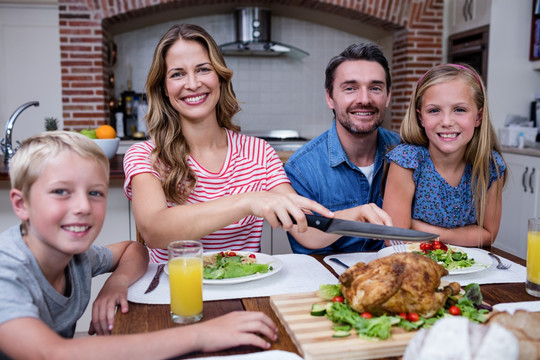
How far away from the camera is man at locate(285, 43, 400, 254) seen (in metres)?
1.97

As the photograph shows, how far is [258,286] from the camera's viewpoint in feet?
4.03

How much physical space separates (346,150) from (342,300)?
108 cm

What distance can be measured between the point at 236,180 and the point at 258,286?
640 mm

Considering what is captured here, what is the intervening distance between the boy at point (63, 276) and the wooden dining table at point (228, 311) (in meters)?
0.02

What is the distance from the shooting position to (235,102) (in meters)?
1.89

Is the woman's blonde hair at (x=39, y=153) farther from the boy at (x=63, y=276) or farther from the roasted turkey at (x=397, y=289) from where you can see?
the roasted turkey at (x=397, y=289)

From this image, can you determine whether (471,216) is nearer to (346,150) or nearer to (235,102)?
(346,150)

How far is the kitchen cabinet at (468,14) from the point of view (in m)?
4.50

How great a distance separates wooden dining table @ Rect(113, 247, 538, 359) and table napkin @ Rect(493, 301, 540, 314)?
30 millimetres

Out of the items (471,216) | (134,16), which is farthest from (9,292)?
(134,16)

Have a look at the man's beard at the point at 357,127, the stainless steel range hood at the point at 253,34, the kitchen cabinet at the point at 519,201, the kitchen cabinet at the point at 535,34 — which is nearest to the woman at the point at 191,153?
the man's beard at the point at 357,127

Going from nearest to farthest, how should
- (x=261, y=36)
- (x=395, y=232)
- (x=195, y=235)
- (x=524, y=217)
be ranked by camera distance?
(x=395, y=232)
(x=195, y=235)
(x=524, y=217)
(x=261, y=36)

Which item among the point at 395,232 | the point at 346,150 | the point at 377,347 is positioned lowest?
the point at 377,347

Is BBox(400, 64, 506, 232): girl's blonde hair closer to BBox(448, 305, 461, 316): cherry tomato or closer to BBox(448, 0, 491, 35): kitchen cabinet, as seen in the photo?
BBox(448, 305, 461, 316): cherry tomato
